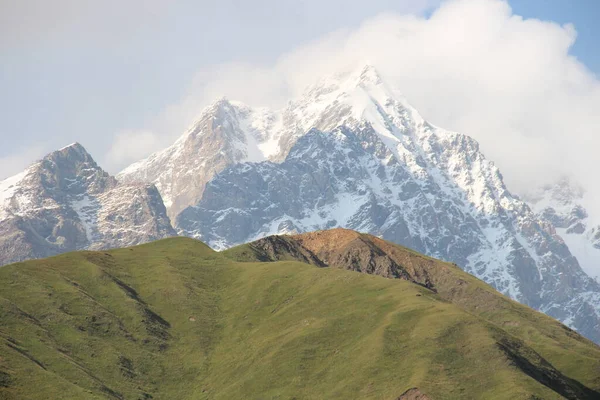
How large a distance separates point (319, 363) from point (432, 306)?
2704cm

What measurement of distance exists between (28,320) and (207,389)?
39549mm

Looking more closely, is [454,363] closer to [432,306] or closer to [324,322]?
[432,306]

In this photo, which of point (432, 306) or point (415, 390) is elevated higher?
point (432, 306)

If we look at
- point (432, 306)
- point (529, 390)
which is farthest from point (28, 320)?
point (529, 390)

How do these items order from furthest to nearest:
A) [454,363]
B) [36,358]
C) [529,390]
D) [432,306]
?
1. [432,306]
2. [36,358]
3. [454,363]
4. [529,390]

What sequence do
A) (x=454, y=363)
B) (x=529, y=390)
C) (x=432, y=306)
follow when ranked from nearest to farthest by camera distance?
1. (x=529, y=390)
2. (x=454, y=363)
3. (x=432, y=306)

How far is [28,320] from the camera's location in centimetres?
19500

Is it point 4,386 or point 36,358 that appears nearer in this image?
point 4,386

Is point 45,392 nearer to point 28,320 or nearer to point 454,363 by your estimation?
point 28,320

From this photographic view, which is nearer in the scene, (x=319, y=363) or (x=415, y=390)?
(x=415, y=390)

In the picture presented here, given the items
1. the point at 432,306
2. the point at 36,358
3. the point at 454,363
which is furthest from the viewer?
the point at 432,306

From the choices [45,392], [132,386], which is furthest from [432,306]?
[45,392]

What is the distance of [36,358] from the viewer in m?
178

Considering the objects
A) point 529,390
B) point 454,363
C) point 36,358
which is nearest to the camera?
point 529,390
